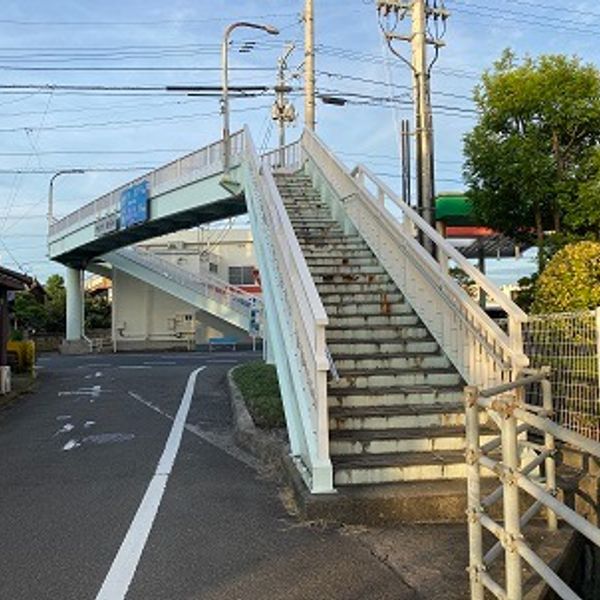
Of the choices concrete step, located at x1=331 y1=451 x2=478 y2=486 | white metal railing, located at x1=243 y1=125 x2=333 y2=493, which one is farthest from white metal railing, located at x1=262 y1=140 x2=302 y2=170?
concrete step, located at x1=331 y1=451 x2=478 y2=486

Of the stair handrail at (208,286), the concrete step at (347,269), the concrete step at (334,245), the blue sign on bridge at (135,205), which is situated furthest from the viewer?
the stair handrail at (208,286)

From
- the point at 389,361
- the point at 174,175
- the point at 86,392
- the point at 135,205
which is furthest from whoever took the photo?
the point at 135,205

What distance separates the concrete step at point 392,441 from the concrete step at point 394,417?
10 centimetres

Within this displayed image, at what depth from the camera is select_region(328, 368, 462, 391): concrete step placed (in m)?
7.28

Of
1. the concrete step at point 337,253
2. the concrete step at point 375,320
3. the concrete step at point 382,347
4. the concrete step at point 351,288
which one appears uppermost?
the concrete step at point 337,253

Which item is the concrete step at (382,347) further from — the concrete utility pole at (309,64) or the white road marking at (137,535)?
the concrete utility pole at (309,64)

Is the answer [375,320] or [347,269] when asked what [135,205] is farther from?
[375,320]

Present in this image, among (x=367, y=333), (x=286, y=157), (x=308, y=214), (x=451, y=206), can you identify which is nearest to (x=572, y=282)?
(x=367, y=333)

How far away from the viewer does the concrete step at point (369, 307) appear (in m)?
8.97

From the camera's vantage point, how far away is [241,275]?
133 ft

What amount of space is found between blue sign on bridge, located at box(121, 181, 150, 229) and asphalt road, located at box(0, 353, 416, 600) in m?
16.0

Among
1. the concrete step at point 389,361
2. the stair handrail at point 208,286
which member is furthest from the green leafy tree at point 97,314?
the concrete step at point 389,361

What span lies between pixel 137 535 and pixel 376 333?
417cm

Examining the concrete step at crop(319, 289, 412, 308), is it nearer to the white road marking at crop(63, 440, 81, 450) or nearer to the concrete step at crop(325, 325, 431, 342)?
the concrete step at crop(325, 325, 431, 342)
